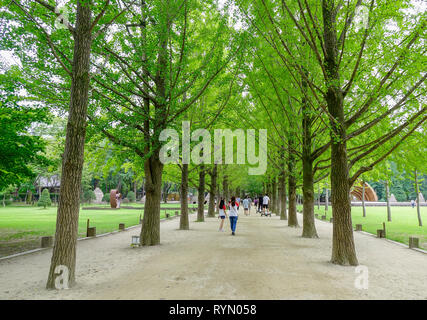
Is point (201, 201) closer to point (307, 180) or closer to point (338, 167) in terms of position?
point (307, 180)

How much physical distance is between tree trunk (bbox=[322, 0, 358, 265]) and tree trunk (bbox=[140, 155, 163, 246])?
6.33 meters

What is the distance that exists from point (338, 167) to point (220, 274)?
174 inches

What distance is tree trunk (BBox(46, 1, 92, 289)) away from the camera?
17.9 feet

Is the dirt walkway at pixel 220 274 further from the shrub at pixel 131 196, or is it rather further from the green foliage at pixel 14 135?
the shrub at pixel 131 196

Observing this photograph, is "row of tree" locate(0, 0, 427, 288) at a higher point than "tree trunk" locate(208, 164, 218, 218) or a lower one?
higher

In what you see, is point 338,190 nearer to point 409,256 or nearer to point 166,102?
point 409,256

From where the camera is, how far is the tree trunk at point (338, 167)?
7.60 meters

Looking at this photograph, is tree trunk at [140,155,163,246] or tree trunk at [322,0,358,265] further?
tree trunk at [140,155,163,246]

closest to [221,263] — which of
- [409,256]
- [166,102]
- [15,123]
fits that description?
[166,102]

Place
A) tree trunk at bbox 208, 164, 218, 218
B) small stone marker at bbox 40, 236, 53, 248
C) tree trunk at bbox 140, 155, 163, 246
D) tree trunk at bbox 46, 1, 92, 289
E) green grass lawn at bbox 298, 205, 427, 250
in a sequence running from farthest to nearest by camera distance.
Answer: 1. tree trunk at bbox 208, 164, 218, 218
2. green grass lawn at bbox 298, 205, 427, 250
3. tree trunk at bbox 140, 155, 163, 246
4. small stone marker at bbox 40, 236, 53, 248
5. tree trunk at bbox 46, 1, 92, 289

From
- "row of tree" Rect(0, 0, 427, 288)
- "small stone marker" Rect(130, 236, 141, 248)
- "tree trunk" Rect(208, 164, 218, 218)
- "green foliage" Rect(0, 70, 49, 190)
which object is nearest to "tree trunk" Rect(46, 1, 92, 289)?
"row of tree" Rect(0, 0, 427, 288)

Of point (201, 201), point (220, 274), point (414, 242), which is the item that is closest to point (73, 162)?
point (220, 274)

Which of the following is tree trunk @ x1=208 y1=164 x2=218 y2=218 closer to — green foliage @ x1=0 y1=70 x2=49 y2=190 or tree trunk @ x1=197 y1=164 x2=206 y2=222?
tree trunk @ x1=197 y1=164 x2=206 y2=222
